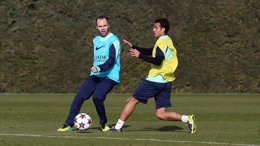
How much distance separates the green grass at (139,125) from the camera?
39.1ft

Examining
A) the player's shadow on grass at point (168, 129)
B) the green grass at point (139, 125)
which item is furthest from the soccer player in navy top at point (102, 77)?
the player's shadow on grass at point (168, 129)

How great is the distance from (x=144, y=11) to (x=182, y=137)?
23.5 metres

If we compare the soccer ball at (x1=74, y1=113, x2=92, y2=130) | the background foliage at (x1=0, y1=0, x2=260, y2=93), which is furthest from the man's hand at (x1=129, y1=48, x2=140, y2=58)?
the background foliage at (x1=0, y1=0, x2=260, y2=93)

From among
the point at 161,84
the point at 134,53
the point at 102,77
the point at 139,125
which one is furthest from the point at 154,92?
the point at 139,125

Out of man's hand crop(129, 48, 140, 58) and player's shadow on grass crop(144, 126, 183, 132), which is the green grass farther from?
man's hand crop(129, 48, 140, 58)

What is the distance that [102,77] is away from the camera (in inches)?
581

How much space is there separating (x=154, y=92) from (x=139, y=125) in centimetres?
264

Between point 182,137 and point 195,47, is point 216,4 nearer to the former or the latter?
point 195,47

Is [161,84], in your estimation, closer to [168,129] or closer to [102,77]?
[102,77]

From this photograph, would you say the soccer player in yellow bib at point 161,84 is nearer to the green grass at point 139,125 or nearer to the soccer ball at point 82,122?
the green grass at point 139,125

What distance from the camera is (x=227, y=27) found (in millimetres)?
35688

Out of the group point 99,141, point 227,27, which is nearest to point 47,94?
point 227,27

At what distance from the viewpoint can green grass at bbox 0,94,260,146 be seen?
39.1 ft

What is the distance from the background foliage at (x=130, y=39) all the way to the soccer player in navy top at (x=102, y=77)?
18799mm
